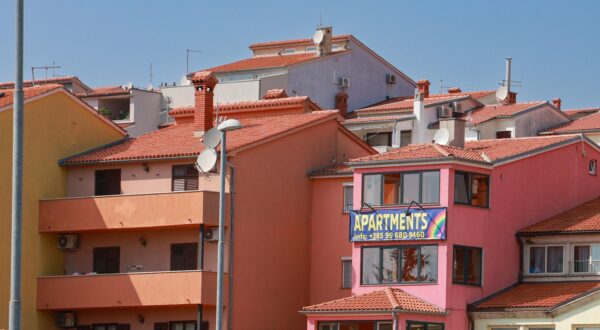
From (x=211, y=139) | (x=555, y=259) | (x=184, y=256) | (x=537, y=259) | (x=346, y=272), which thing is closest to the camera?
(x=211, y=139)

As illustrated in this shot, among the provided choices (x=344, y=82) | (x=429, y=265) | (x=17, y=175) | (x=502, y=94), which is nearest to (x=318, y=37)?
(x=344, y=82)

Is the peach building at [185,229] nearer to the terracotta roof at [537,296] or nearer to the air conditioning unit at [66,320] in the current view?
the air conditioning unit at [66,320]

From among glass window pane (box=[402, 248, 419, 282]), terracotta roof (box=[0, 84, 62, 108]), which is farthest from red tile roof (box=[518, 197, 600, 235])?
terracotta roof (box=[0, 84, 62, 108])

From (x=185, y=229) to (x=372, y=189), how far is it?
7.24m

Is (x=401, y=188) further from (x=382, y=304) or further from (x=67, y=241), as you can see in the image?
(x=67, y=241)

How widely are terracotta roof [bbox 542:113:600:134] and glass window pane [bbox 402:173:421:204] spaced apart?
28.4m

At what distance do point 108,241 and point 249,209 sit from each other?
242 inches

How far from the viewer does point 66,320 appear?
56188 millimetres

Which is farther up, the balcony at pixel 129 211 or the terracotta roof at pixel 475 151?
the terracotta roof at pixel 475 151

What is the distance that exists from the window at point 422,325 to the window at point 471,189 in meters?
4.22

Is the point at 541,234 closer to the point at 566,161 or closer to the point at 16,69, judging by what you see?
the point at 566,161

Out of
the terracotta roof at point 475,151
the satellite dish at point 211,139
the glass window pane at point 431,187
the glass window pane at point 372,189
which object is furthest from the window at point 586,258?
the satellite dish at point 211,139

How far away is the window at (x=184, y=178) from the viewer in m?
55.0

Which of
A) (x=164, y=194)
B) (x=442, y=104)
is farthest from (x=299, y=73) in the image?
(x=164, y=194)
